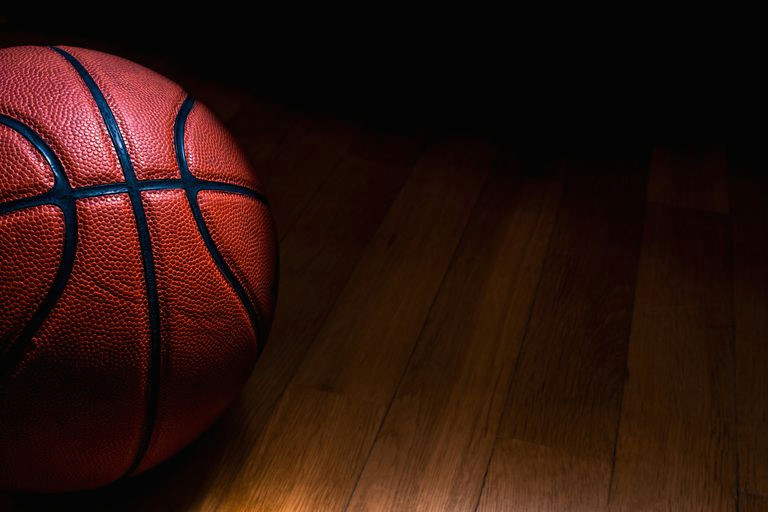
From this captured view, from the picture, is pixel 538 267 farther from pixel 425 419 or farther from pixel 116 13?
pixel 116 13

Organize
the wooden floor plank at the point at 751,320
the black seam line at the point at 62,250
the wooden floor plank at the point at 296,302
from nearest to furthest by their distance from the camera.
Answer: the black seam line at the point at 62,250, the wooden floor plank at the point at 296,302, the wooden floor plank at the point at 751,320

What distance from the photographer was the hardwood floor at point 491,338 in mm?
1333

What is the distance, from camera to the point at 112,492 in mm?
1280

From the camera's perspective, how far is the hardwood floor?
133 centimetres

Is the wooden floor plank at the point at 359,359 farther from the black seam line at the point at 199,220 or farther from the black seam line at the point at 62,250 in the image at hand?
the black seam line at the point at 62,250

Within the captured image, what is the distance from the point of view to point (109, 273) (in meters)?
1.05

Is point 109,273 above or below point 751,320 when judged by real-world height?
above

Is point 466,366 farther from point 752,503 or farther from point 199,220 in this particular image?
point 199,220

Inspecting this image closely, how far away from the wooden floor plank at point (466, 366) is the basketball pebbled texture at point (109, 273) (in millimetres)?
321

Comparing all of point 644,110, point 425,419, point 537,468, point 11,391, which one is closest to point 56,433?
point 11,391

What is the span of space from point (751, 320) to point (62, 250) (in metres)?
1.31

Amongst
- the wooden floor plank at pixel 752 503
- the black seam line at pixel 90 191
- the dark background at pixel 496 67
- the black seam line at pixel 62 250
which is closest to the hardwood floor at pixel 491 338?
the wooden floor plank at pixel 752 503

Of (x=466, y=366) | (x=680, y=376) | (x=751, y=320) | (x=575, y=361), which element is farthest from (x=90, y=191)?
(x=751, y=320)

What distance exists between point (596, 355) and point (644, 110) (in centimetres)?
109
